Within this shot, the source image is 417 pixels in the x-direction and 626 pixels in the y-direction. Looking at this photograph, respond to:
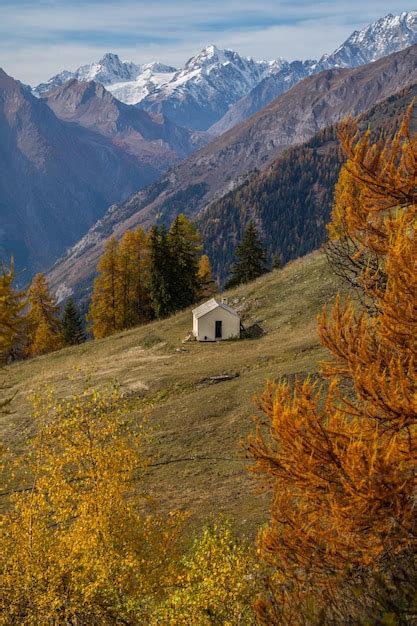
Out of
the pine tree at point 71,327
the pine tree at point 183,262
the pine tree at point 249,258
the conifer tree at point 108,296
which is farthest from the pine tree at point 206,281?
the pine tree at point 71,327

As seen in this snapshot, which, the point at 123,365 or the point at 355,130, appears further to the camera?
the point at 123,365

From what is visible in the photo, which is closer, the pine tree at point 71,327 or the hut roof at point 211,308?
the hut roof at point 211,308

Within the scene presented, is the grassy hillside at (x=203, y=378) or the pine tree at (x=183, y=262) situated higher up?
the pine tree at (x=183, y=262)

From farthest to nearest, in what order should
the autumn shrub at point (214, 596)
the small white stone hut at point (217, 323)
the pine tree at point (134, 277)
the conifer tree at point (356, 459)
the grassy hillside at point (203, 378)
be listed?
the pine tree at point (134, 277), the small white stone hut at point (217, 323), the grassy hillside at point (203, 378), the autumn shrub at point (214, 596), the conifer tree at point (356, 459)

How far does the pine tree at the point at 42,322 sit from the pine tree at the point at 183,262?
19944 millimetres

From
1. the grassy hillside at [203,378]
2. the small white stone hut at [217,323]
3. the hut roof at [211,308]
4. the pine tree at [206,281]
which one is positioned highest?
the pine tree at [206,281]

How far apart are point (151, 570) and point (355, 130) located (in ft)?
40.1

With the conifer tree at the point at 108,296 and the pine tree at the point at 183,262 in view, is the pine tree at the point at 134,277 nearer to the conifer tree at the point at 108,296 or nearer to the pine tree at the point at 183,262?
the conifer tree at the point at 108,296

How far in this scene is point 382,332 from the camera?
9789 millimetres

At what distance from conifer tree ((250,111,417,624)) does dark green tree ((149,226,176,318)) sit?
59030mm

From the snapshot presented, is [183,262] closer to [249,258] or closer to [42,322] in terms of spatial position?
[249,258]

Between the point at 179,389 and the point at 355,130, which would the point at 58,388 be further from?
the point at 355,130

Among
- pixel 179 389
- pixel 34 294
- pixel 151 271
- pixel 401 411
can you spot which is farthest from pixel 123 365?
pixel 401 411

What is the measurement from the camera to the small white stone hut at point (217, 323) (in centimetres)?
5394
